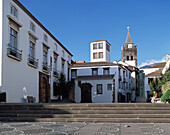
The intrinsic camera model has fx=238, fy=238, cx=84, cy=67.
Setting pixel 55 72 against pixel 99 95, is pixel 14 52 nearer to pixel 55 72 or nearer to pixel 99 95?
pixel 55 72

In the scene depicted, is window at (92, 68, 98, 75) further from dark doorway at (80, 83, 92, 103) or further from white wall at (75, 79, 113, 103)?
dark doorway at (80, 83, 92, 103)

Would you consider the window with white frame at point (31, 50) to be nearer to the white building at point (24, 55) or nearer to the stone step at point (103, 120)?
the white building at point (24, 55)

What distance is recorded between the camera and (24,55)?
20156 mm

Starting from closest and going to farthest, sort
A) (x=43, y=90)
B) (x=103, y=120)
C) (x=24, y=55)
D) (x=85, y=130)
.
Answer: (x=85, y=130), (x=103, y=120), (x=24, y=55), (x=43, y=90)

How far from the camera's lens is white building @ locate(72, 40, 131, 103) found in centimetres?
3778

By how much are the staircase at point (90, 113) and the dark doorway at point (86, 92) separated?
26.9m

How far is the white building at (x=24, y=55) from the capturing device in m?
16.9

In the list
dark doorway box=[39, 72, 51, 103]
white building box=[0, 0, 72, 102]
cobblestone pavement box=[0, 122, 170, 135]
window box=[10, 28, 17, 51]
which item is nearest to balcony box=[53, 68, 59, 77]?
white building box=[0, 0, 72, 102]

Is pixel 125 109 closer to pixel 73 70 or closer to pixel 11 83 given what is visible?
pixel 11 83

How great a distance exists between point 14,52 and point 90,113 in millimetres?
9876

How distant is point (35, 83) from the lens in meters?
22.8

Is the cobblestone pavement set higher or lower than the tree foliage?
lower

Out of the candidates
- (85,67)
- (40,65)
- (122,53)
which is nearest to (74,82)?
(85,67)

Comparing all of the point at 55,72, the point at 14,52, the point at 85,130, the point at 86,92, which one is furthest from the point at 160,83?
the point at 85,130
